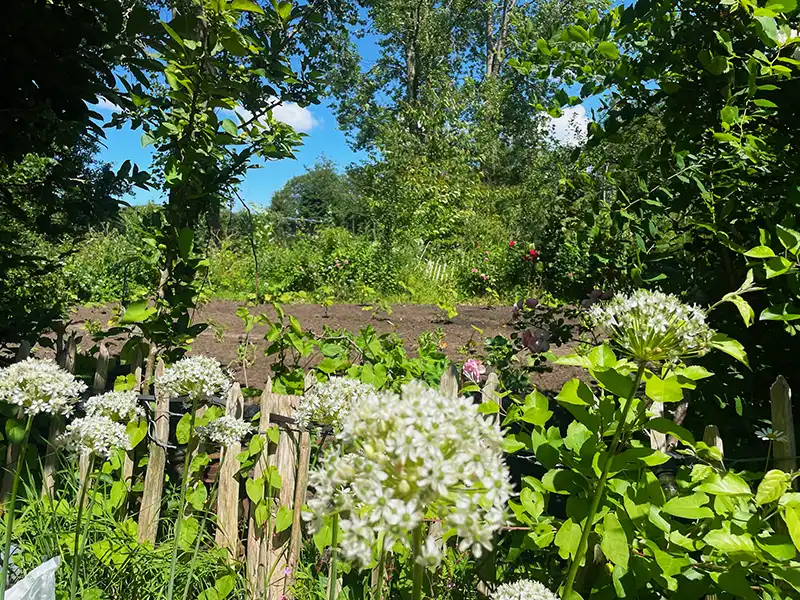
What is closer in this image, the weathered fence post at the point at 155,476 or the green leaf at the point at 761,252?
the green leaf at the point at 761,252

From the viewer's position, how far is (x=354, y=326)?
6332mm

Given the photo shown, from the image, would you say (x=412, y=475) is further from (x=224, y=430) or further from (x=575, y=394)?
(x=224, y=430)

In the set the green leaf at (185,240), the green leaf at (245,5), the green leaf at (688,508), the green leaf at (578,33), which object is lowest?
the green leaf at (688,508)

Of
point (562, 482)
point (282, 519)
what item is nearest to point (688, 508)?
point (562, 482)

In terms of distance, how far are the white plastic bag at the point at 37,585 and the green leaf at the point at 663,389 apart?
126cm

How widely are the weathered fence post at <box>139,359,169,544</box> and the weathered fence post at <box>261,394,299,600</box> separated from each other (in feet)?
1.41

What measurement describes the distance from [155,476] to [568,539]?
61.3 inches

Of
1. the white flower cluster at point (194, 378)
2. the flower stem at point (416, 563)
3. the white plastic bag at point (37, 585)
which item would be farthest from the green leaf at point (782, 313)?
the white plastic bag at point (37, 585)

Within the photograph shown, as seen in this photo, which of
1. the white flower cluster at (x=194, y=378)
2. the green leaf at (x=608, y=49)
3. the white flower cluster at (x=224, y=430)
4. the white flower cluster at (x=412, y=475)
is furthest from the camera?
the green leaf at (x=608, y=49)

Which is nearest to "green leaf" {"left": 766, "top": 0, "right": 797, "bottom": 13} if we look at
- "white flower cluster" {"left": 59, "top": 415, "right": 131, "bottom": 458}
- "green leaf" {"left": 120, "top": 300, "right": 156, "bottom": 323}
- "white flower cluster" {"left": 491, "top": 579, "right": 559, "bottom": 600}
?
"white flower cluster" {"left": 491, "top": 579, "right": 559, "bottom": 600}

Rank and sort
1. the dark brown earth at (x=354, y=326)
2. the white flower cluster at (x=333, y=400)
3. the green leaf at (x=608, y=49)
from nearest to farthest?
the white flower cluster at (x=333, y=400), the green leaf at (x=608, y=49), the dark brown earth at (x=354, y=326)

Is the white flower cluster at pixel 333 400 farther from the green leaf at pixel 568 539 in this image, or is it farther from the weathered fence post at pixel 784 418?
the weathered fence post at pixel 784 418

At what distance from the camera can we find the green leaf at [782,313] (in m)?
1.35

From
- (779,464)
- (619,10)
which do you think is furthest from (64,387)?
(619,10)
